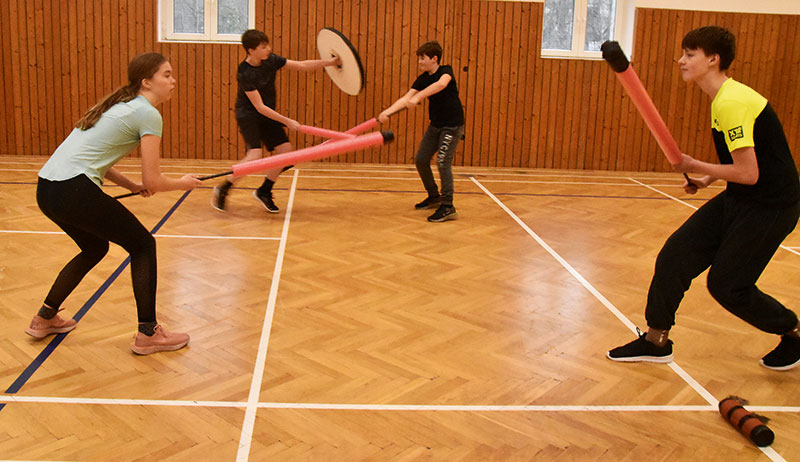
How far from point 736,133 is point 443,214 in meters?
4.35

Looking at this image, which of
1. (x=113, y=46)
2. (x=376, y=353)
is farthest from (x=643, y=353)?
(x=113, y=46)

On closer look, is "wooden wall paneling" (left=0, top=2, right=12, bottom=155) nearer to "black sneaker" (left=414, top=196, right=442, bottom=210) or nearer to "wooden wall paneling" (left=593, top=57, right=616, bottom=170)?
"black sneaker" (left=414, top=196, right=442, bottom=210)

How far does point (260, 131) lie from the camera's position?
7.25 m

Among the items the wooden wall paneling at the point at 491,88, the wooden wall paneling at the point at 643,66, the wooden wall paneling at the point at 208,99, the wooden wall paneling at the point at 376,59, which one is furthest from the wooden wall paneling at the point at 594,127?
the wooden wall paneling at the point at 208,99

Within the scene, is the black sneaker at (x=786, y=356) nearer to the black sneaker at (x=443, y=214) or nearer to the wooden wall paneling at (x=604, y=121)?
the black sneaker at (x=443, y=214)

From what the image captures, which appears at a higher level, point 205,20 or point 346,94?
point 205,20

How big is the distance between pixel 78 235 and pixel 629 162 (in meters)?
9.84

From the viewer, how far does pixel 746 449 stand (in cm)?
296

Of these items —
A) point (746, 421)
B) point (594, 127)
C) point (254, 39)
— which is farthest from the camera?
point (594, 127)

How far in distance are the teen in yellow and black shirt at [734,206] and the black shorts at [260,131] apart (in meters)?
4.49

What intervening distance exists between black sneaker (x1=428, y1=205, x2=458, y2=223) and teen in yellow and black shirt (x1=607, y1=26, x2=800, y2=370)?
3.72 m

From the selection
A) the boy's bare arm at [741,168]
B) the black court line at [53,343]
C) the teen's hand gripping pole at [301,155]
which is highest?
the boy's bare arm at [741,168]

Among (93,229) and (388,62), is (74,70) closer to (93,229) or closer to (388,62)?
(388,62)

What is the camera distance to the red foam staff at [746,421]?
2.97 meters
